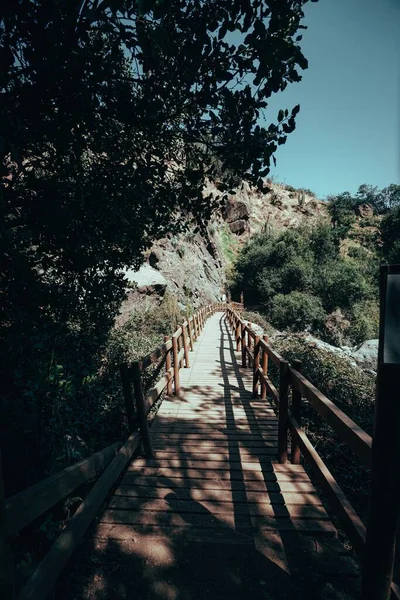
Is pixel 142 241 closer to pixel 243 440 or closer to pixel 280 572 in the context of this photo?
pixel 243 440

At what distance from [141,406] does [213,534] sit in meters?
1.46

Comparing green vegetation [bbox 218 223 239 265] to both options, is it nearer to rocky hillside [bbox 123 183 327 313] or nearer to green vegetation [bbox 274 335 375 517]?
rocky hillside [bbox 123 183 327 313]

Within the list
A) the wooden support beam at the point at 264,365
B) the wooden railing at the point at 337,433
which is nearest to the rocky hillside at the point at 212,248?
the wooden railing at the point at 337,433

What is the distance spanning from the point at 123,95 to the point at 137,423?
11.4 ft

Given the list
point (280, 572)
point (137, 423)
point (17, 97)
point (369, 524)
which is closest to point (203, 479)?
point (137, 423)

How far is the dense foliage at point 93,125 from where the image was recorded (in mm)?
2221

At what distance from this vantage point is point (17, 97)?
258 cm

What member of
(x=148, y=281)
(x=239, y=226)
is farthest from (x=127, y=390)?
(x=239, y=226)

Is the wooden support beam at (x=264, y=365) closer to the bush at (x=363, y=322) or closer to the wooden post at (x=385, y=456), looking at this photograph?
the wooden post at (x=385, y=456)

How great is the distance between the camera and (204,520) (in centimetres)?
269

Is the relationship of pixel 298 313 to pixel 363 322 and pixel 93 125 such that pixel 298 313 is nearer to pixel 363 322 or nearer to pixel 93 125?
pixel 363 322

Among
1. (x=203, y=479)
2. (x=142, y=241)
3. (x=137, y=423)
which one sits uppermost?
(x=142, y=241)

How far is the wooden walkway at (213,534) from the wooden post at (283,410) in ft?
0.50

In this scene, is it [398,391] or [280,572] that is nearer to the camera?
[398,391]
